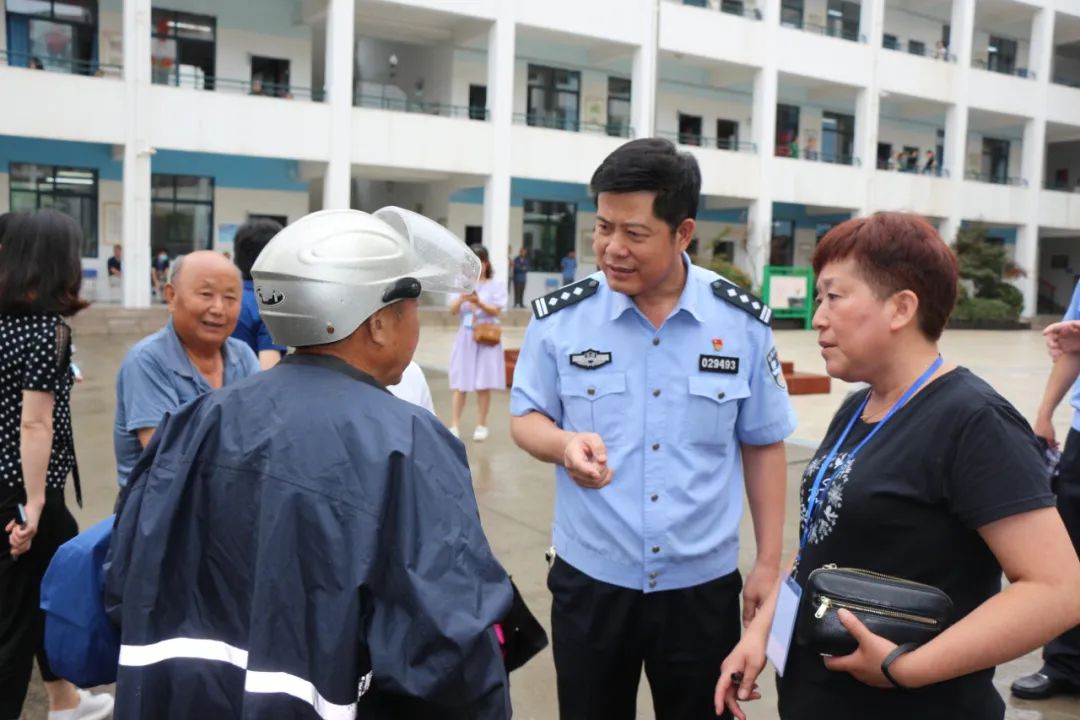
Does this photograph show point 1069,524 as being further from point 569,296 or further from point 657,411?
point 569,296

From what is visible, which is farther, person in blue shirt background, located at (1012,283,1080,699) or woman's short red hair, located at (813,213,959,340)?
person in blue shirt background, located at (1012,283,1080,699)

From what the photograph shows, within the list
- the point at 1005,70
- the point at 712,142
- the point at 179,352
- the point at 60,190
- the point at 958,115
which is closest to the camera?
the point at 179,352

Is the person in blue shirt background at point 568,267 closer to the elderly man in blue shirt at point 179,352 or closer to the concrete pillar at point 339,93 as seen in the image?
the concrete pillar at point 339,93

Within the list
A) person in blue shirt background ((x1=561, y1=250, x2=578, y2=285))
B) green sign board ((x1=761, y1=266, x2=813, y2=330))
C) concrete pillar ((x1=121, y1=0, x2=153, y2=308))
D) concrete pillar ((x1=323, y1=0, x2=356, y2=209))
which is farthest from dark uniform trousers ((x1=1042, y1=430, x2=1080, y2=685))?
person in blue shirt background ((x1=561, y1=250, x2=578, y2=285))

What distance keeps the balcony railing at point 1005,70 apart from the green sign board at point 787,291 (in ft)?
41.7

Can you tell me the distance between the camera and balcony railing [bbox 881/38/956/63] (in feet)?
91.9

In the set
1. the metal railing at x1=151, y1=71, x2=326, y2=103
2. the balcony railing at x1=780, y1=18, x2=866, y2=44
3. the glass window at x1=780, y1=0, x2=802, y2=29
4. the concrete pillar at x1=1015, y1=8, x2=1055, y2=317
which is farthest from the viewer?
the concrete pillar at x1=1015, y1=8, x2=1055, y2=317

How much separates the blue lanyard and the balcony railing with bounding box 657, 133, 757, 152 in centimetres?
2423

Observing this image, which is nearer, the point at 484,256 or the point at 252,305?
the point at 252,305

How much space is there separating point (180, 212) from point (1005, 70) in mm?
27288

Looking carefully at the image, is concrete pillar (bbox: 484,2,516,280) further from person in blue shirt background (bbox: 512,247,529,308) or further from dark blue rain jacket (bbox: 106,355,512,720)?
dark blue rain jacket (bbox: 106,355,512,720)

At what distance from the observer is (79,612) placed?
163 cm

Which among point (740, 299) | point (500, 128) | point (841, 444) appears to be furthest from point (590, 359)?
point (500, 128)

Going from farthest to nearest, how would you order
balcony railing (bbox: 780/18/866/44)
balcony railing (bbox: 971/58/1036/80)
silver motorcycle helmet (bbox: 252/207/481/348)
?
balcony railing (bbox: 971/58/1036/80) < balcony railing (bbox: 780/18/866/44) < silver motorcycle helmet (bbox: 252/207/481/348)
